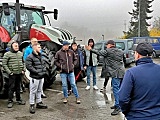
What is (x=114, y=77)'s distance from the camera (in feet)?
20.3

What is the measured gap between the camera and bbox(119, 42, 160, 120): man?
10.0 feet

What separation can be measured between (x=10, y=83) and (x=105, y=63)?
7.39 ft

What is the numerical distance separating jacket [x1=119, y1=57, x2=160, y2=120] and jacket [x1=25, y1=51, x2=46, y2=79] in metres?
3.31

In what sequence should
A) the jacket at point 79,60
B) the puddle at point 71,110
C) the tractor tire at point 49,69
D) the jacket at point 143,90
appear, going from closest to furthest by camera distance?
the jacket at point 143,90
the puddle at point 71,110
the tractor tire at point 49,69
the jacket at point 79,60

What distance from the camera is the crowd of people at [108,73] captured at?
121 inches

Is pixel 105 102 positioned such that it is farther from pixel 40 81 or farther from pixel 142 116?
pixel 142 116

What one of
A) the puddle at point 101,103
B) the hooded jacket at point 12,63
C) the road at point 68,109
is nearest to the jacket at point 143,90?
the road at point 68,109

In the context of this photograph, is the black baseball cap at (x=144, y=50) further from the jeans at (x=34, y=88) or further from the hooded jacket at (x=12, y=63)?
the hooded jacket at (x=12, y=63)

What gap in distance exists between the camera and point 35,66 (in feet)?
20.3

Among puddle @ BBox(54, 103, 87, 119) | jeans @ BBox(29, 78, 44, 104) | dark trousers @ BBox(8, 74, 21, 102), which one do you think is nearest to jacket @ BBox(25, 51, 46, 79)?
jeans @ BBox(29, 78, 44, 104)

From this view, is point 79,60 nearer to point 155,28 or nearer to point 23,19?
point 23,19

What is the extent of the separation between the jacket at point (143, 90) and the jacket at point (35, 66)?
3313 millimetres

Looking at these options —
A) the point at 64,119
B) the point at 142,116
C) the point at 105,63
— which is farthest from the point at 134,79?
the point at 105,63

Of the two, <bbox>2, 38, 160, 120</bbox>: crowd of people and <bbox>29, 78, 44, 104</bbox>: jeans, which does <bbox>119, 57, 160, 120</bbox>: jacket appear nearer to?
<bbox>2, 38, 160, 120</bbox>: crowd of people
